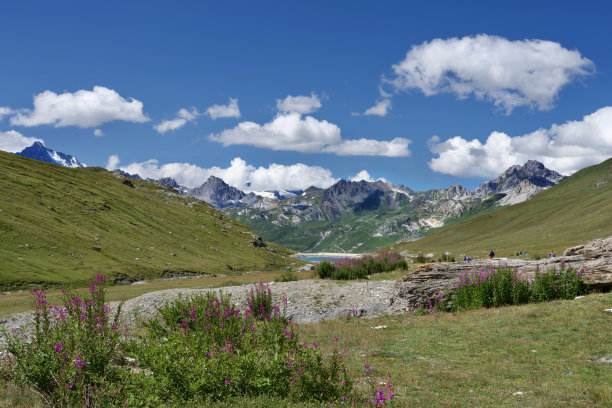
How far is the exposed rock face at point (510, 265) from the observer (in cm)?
1973

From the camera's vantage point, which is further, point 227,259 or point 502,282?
point 227,259

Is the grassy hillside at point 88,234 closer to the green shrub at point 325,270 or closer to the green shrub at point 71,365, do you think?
the green shrub at point 325,270

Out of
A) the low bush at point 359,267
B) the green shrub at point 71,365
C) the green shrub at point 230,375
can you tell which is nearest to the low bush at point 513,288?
the low bush at point 359,267

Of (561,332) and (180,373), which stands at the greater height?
(180,373)

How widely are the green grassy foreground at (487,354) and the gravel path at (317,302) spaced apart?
6.55ft

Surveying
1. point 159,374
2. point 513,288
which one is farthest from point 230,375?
point 513,288

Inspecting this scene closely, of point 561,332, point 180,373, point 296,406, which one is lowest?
point 561,332

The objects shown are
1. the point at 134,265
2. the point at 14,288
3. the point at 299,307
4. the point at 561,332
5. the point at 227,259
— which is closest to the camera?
the point at 561,332

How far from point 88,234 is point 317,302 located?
314 ft

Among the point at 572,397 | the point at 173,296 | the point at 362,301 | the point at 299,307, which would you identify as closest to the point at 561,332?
the point at 572,397

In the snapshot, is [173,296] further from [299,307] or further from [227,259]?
[227,259]

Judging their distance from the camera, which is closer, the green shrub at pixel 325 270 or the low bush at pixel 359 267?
the low bush at pixel 359 267

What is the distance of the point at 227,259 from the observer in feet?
466

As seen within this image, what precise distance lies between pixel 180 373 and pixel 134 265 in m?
91.9
